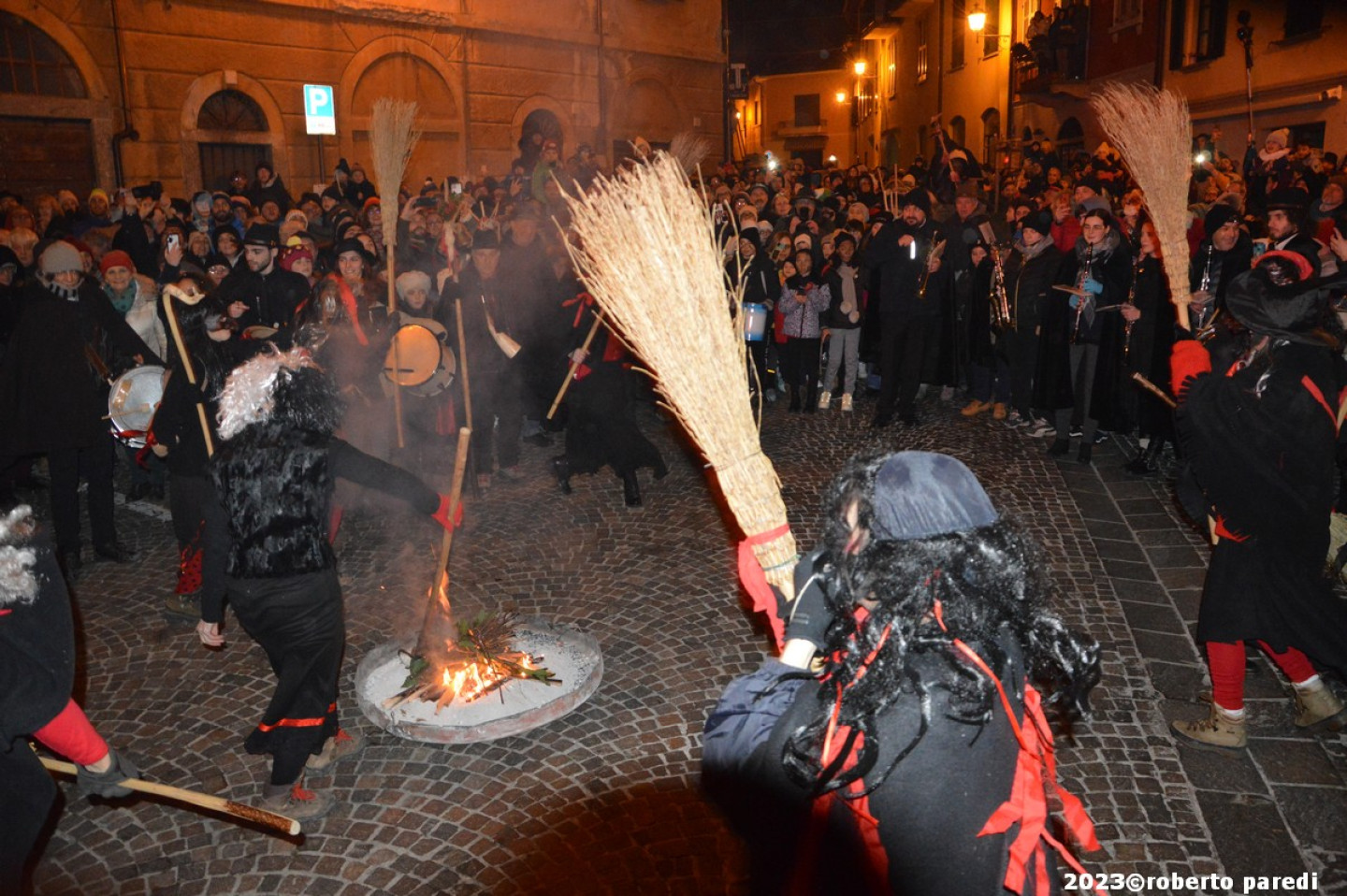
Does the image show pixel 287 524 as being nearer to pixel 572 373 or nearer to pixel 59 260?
pixel 59 260

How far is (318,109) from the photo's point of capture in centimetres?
1861

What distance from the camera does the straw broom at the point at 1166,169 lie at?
5309 mm

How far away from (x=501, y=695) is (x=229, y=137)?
636 inches

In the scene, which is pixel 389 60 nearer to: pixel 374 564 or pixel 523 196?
pixel 523 196

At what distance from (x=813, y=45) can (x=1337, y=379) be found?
156ft

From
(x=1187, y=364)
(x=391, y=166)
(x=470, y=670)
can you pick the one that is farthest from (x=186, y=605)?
(x=1187, y=364)

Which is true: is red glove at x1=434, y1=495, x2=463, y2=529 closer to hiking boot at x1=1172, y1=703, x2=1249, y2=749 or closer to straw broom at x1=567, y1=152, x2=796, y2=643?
straw broom at x1=567, y1=152, x2=796, y2=643

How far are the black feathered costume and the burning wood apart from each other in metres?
0.75

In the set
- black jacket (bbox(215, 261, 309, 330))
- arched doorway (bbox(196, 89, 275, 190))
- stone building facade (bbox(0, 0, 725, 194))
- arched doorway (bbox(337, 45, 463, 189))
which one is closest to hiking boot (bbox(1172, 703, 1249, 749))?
black jacket (bbox(215, 261, 309, 330))

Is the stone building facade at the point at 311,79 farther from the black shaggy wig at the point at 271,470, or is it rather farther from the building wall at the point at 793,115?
the building wall at the point at 793,115

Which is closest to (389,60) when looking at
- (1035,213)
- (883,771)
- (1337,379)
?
(1035,213)

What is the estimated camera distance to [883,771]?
200 cm

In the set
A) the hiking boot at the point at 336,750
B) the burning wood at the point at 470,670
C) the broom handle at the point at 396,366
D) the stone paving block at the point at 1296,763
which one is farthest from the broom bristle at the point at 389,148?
the stone paving block at the point at 1296,763
